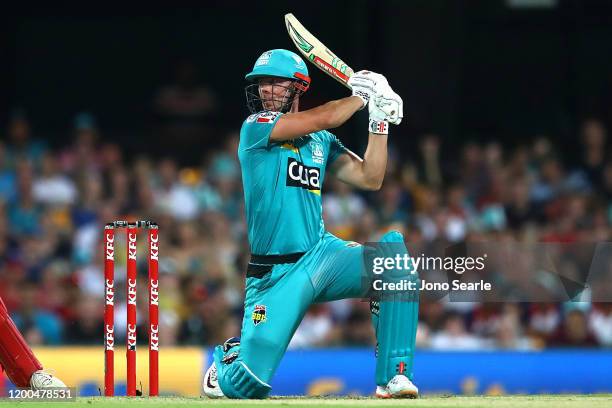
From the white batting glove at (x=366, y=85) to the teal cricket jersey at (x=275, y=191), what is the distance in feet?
1.53

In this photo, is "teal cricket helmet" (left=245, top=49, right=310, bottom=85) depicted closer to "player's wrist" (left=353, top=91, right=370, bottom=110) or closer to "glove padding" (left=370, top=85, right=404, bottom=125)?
"player's wrist" (left=353, top=91, right=370, bottom=110)

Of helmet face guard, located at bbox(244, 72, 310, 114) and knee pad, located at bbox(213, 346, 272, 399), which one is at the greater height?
helmet face guard, located at bbox(244, 72, 310, 114)

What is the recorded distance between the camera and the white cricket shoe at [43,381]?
7125 millimetres

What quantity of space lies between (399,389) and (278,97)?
69.6 inches

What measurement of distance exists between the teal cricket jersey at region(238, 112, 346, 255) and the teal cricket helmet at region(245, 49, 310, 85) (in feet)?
0.82

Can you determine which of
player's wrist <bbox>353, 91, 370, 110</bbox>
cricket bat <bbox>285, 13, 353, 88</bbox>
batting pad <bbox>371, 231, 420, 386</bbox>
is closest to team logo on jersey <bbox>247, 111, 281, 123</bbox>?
player's wrist <bbox>353, 91, 370, 110</bbox>

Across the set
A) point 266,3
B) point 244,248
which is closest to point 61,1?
point 266,3

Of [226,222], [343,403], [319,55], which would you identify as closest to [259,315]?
[343,403]

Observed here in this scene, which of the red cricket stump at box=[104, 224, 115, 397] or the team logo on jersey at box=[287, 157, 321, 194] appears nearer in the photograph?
the team logo on jersey at box=[287, 157, 321, 194]

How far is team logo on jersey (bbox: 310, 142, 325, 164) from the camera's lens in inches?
286

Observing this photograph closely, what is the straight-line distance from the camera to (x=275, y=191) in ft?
23.3

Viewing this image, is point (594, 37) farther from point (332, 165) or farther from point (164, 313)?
point (332, 165)

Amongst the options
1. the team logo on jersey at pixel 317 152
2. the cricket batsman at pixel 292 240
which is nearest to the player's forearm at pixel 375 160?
the cricket batsman at pixel 292 240

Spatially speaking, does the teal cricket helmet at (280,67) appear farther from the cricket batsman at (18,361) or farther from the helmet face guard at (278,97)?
the cricket batsman at (18,361)
